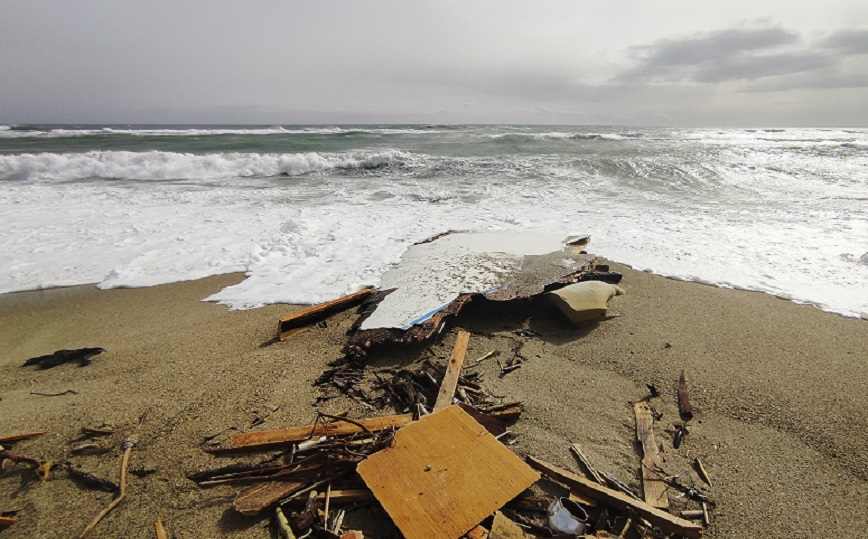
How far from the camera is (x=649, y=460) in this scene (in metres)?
2.44

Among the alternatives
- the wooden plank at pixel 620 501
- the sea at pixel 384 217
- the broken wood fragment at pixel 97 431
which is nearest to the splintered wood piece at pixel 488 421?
the wooden plank at pixel 620 501

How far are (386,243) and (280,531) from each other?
16.2 ft

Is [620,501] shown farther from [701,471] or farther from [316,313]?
[316,313]

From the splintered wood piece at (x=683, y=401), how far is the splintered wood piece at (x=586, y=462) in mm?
923

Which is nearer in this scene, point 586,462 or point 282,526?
point 282,526

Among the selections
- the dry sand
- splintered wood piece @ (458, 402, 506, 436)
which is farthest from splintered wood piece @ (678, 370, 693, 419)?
splintered wood piece @ (458, 402, 506, 436)

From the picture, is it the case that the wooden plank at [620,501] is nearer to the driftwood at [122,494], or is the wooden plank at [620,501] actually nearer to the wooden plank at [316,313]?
the driftwood at [122,494]

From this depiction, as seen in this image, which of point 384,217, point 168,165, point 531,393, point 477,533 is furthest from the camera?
point 168,165

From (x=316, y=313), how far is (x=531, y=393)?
2.31 meters

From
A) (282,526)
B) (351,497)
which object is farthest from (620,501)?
(282,526)

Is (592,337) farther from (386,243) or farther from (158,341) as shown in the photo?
(158,341)

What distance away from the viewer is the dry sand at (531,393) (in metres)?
2.18

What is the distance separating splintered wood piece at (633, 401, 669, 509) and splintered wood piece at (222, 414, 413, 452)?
4.73 feet

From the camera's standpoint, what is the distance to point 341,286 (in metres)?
5.04
